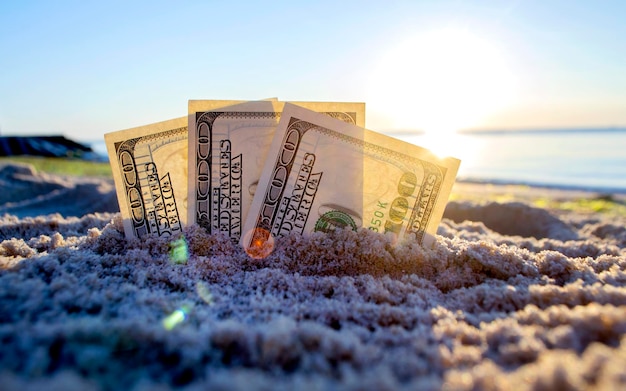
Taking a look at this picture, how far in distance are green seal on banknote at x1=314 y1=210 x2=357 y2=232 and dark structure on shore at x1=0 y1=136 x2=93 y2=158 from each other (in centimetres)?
1070

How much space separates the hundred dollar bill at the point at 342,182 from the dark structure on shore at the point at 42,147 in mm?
10512

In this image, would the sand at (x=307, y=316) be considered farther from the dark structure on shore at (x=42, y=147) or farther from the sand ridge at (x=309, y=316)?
the dark structure on shore at (x=42, y=147)

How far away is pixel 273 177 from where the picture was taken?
6.14 ft

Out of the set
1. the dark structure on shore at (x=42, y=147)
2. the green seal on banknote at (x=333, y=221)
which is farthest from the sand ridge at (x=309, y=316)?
the dark structure on shore at (x=42, y=147)

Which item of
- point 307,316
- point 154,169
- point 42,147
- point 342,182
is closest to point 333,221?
point 342,182

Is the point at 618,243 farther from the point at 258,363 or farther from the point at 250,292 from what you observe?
the point at 258,363

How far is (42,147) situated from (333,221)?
11.4 meters

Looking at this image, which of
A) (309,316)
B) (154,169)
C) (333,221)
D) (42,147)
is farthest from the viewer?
(42,147)

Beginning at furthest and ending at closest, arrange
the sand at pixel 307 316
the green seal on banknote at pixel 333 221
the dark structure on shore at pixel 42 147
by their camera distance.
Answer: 1. the dark structure on shore at pixel 42 147
2. the green seal on banknote at pixel 333 221
3. the sand at pixel 307 316

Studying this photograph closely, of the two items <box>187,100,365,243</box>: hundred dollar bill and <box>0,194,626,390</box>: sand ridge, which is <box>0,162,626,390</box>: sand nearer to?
<box>0,194,626,390</box>: sand ridge

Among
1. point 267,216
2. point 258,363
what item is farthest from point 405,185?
point 258,363

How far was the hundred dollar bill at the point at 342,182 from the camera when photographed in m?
1.84

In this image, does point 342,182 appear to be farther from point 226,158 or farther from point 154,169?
point 154,169

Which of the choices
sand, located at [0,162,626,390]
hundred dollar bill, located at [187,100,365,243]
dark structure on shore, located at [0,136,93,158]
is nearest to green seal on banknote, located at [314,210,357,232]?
sand, located at [0,162,626,390]
